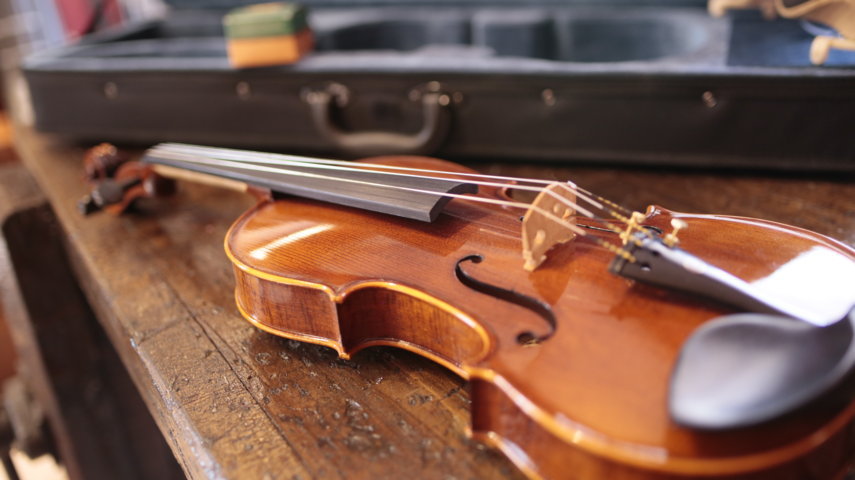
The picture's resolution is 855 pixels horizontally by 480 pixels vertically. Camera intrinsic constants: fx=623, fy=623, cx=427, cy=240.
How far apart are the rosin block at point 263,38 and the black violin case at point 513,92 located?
27mm

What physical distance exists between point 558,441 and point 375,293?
0.25 meters

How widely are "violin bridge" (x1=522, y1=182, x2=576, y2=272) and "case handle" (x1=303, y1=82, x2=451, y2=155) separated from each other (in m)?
0.49

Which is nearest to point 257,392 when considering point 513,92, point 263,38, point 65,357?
point 513,92

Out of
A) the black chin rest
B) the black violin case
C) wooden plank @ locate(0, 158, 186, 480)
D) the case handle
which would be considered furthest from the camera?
wooden plank @ locate(0, 158, 186, 480)

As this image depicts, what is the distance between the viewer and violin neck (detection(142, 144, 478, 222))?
27.7 inches

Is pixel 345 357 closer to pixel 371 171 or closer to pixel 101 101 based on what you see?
pixel 371 171

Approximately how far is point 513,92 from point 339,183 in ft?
1.42

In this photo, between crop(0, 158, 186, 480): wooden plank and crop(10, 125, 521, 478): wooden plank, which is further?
crop(0, 158, 186, 480): wooden plank

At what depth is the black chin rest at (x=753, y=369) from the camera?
40cm

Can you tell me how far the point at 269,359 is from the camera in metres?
0.68

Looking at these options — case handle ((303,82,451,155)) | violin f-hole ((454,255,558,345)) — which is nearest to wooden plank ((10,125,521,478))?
violin f-hole ((454,255,558,345))

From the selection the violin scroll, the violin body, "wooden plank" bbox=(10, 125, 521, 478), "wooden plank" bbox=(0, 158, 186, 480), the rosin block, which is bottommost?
"wooden plank" bbox=(0, 158, 186, 480)

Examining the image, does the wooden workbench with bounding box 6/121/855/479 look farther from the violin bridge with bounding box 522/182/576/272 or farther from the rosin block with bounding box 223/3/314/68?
the rosin block with bounding box 223/3/314/68

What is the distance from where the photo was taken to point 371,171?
2.56 feet
